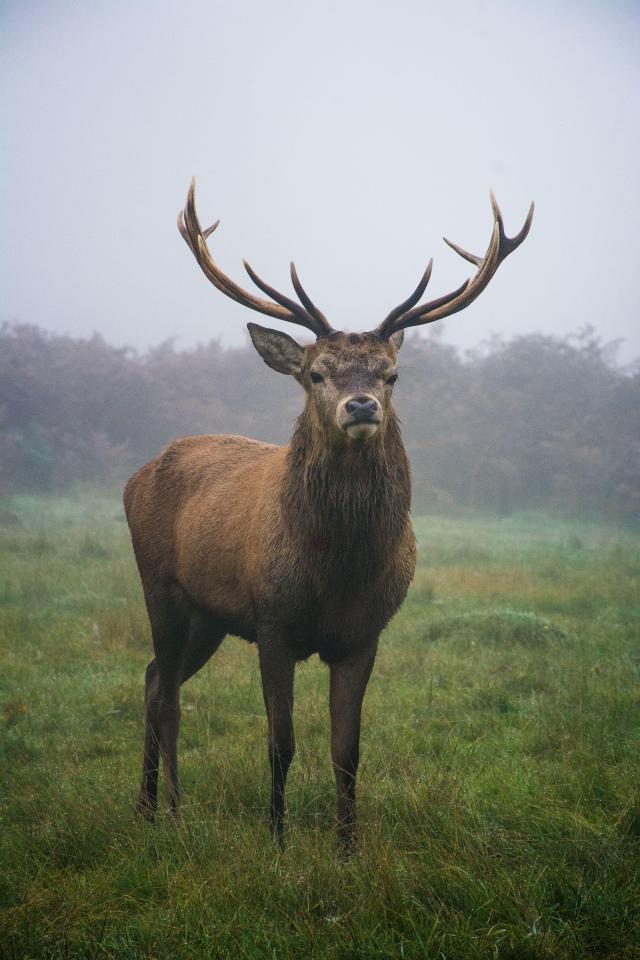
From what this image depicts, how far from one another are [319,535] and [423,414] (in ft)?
83.3

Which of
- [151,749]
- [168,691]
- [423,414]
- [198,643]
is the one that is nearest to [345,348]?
[198,643]

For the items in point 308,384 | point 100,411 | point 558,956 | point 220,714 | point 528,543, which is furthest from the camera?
point 100,411

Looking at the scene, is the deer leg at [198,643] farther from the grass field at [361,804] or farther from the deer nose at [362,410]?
the deer nose at [362,410]

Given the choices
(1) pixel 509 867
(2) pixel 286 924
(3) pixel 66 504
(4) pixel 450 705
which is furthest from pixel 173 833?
(3) pixel 66 504

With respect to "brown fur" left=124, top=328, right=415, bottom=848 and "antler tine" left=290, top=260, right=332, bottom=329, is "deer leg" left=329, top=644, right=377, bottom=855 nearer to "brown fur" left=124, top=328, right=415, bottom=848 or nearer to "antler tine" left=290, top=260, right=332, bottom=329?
"brown fur" left=124, top=328, right=415, bottom=848

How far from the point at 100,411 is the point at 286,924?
79.0 feet

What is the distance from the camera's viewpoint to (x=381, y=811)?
10.8ft

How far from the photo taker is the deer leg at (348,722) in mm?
3270

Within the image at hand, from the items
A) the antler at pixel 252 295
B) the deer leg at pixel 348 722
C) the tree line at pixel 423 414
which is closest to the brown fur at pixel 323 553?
the deer leg at pixel 348 722

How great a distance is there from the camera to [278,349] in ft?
12.2

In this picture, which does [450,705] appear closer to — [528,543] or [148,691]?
[148,691]

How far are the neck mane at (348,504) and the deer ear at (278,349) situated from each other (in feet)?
1.53

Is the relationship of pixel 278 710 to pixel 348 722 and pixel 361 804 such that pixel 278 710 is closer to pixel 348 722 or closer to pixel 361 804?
pixel 348 722

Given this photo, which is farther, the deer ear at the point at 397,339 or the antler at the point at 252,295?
the deer ear at the point at 397,339
